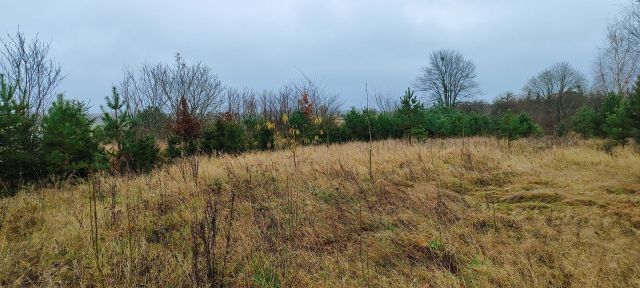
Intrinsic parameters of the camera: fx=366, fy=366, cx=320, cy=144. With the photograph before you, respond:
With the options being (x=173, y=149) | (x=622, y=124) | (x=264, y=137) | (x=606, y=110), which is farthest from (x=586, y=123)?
(x=173, y=149)

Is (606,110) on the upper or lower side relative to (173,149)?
upper

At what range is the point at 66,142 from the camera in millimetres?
7461

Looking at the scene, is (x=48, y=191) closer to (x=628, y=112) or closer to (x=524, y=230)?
(x=524, y=230)

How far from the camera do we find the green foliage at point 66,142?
24.1 feet

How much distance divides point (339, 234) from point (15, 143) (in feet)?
23.3

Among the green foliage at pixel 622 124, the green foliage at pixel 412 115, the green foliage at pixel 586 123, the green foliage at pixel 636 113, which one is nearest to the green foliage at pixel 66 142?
the green foliage at pixel 412 115

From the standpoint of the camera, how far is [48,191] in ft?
20.2

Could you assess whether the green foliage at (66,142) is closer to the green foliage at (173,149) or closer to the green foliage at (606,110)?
the green foliage at (173,149)

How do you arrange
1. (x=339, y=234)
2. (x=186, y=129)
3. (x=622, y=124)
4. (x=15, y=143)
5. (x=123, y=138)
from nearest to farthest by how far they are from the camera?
(x=339, y=234) < (x=15, y=143) < (x=123, y=138) < (x=186, y=129) < (x=622, y=124)

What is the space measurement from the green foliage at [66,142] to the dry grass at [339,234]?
64.8 inches

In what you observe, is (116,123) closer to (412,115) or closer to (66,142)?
(66,142)

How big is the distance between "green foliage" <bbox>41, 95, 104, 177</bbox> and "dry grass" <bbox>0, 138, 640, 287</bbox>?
165 cm

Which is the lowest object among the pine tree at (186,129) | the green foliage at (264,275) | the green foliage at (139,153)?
the green foliage at (264,275)

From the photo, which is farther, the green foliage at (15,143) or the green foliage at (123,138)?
the green foliage at (123,138)
